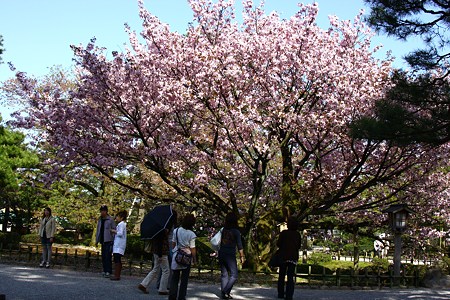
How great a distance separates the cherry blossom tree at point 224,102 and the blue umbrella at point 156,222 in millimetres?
2959

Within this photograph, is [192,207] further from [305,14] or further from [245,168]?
[305,14]

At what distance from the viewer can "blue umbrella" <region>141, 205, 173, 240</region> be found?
958 centimetres

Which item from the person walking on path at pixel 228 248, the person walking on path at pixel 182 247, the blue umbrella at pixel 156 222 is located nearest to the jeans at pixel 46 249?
the blue umbrella at pixel 156 222

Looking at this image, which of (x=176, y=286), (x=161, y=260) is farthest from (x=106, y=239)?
(x=176, y=286)

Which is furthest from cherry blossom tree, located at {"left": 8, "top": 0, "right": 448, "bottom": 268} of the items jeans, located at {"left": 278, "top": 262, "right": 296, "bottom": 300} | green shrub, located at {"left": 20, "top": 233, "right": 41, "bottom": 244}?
green shrub, located at {"left": 20, "top": 233, "right": 41, "bottom": 244}

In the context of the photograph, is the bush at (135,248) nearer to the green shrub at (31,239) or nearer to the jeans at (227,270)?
the green shrub at (31,239)

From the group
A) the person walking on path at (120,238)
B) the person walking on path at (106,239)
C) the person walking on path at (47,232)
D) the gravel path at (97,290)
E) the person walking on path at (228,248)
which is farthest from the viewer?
the person walking on path at (47,232)

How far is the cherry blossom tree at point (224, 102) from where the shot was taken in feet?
41.8

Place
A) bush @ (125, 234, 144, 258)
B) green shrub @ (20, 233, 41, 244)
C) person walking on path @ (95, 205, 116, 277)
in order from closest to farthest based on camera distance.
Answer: person walking on path @ (95, 205, 116, 277)
bush @ (125, 234, 144, 258)
green shrub @ (20, 233, 41, 244)

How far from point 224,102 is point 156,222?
459 cm

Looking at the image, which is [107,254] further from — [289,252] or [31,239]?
[31,239]

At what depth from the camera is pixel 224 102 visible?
13273mm

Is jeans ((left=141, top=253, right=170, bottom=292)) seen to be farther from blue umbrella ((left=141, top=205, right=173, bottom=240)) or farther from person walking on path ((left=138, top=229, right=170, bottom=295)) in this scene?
blue umbrella ((left=141, top=205, right=173, bottom=240))

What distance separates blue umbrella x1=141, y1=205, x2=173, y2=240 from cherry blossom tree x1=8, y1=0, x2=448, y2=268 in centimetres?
296
